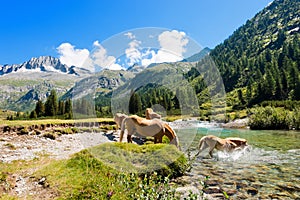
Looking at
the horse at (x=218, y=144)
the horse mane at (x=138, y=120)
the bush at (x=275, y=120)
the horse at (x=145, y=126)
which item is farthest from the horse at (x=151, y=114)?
the bush at (x=275, y=120)

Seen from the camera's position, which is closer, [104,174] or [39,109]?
[104,174]

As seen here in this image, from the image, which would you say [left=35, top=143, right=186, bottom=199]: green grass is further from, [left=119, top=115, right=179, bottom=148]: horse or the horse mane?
the horse mane

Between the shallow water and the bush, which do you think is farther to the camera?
the bush

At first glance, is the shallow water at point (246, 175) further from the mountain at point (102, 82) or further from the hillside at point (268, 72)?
the hillside at point (268, 72)

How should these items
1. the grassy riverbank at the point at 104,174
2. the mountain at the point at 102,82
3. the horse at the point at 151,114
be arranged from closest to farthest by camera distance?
the grassy riverbank at the point at 104,174
the mountain at the point at 102,82
the horse at the point at 151,114

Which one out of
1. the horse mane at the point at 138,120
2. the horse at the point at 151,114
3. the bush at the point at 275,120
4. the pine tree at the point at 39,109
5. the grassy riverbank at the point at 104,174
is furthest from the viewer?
the pine tree at the point at 39,109

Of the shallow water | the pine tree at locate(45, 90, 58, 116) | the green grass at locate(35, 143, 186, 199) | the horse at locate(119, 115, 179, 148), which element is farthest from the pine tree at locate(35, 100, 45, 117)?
the horse at locate(119, 115, 179, 148)

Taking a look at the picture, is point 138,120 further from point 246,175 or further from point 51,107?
point 51,107

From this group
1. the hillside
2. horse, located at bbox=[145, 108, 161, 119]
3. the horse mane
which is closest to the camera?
the horse mane

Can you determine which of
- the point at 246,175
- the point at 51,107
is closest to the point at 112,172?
the point at 246,175

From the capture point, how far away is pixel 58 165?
367 inches

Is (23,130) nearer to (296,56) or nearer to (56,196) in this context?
(56,196)

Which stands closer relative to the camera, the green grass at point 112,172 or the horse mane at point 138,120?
the green grass at point 112,172

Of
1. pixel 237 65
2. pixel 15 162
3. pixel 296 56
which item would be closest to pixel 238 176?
pixel 15 162
